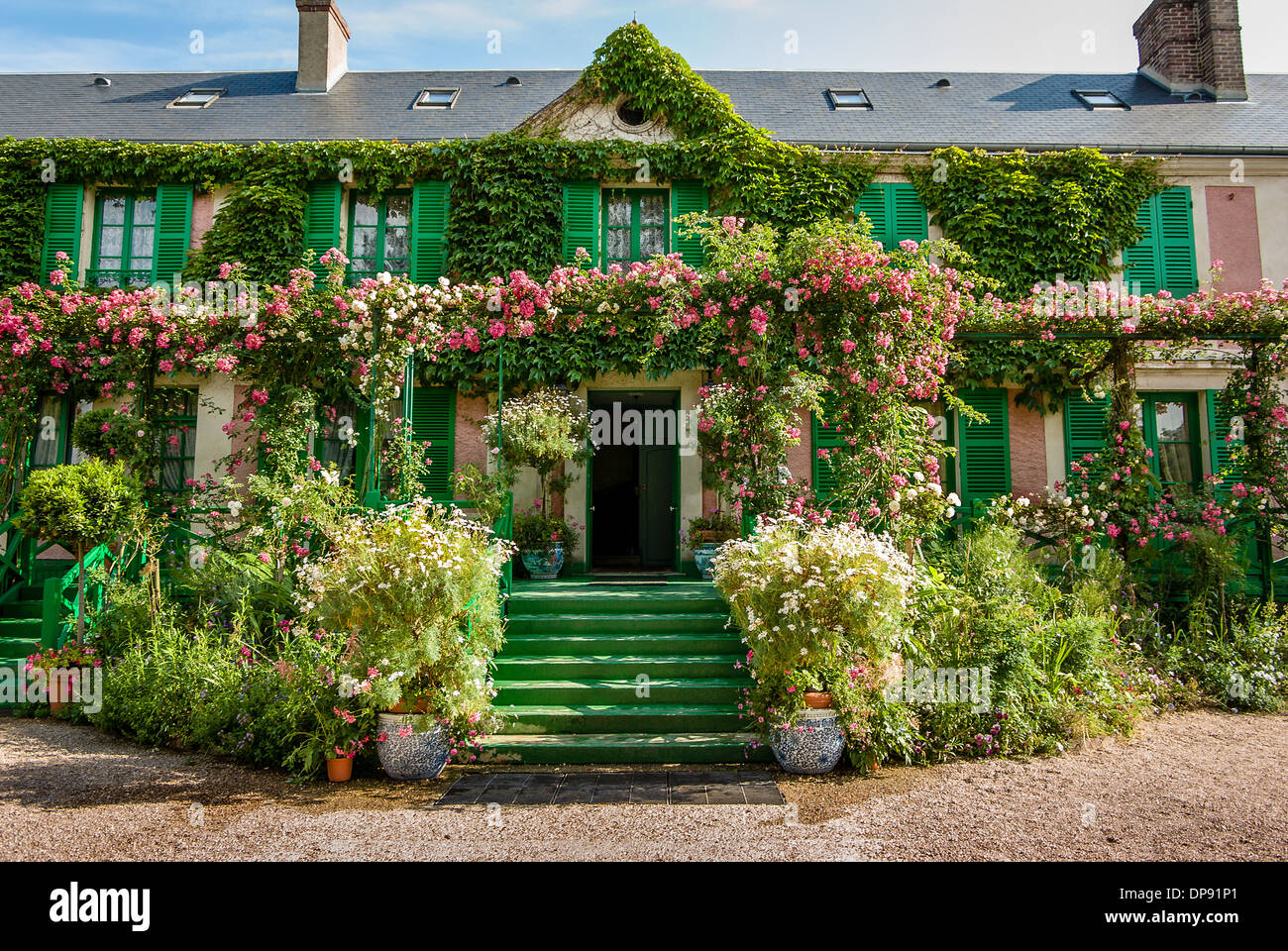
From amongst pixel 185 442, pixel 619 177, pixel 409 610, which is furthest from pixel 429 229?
pixel 409 610

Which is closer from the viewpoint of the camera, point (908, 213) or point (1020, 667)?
point (1020, 667)

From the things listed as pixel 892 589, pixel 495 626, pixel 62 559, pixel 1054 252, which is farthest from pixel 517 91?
pixel 892 589

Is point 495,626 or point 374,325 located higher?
point 374,325

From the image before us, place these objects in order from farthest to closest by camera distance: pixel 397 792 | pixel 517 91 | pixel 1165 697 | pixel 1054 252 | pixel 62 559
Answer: pixel 517 91, pixel 1054 252, pixel 62 559, pixel 1165 697, pixel 397 792

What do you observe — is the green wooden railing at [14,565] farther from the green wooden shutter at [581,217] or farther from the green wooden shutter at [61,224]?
the green wooden shutter at [581,217]

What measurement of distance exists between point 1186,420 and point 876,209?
4.81 m

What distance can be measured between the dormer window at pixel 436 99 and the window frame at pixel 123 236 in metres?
4.00

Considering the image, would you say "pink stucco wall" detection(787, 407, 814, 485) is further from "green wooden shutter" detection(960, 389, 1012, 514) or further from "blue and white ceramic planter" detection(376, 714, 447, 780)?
"blue and white ceramic planter" detection(376, 714, 447, 780)

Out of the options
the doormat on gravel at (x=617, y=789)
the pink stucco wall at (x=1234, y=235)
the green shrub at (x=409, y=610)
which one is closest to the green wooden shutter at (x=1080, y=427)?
the pink stucco wall at (x=1234, y=235)

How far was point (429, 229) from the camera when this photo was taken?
10172mm

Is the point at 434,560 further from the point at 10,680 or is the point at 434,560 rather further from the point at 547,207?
the point at 547,207

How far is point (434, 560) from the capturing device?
15.9 ft

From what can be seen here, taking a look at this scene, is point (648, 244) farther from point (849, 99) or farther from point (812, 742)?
point (812, 742)

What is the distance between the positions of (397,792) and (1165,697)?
600 cm
